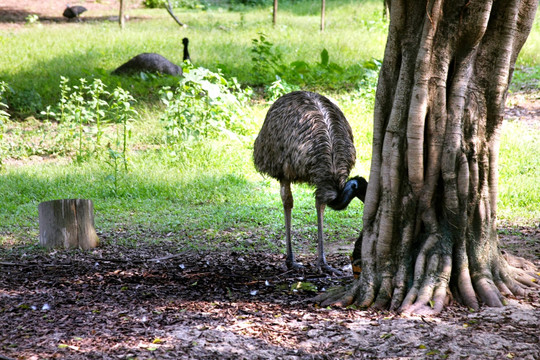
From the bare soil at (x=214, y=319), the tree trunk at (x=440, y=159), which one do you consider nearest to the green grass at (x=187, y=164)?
→ the bare soil at (x=214, y=319)

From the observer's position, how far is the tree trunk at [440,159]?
5023mm

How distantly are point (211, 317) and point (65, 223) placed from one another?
10.1ft

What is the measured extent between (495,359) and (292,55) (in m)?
14.9

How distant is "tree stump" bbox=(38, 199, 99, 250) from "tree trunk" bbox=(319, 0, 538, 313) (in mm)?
3513

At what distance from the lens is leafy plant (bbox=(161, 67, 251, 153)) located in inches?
471

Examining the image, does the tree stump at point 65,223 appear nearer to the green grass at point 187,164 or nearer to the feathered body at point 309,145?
the green grass at point 187,164

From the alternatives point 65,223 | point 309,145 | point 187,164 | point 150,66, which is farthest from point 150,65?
point 309,145

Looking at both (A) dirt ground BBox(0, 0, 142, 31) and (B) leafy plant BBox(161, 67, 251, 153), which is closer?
(B) leafy plant BBox(161, 67, 251, 153)

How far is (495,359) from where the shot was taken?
4.18 metres

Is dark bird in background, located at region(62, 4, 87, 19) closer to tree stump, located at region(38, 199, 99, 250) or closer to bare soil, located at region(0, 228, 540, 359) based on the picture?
tree stump, located at region(38, 199, 99, 250)

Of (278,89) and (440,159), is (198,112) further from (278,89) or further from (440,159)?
(440,159)

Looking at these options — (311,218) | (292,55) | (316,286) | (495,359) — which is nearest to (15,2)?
(292,55)

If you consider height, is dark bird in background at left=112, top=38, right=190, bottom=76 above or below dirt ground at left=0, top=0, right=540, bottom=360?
above

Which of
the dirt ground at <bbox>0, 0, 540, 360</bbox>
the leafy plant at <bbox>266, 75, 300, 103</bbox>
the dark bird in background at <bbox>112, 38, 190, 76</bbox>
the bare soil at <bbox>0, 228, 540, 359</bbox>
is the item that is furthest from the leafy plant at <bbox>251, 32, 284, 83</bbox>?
A: the bare soil at <bbox>0, 228, 540, 359</bbox>
